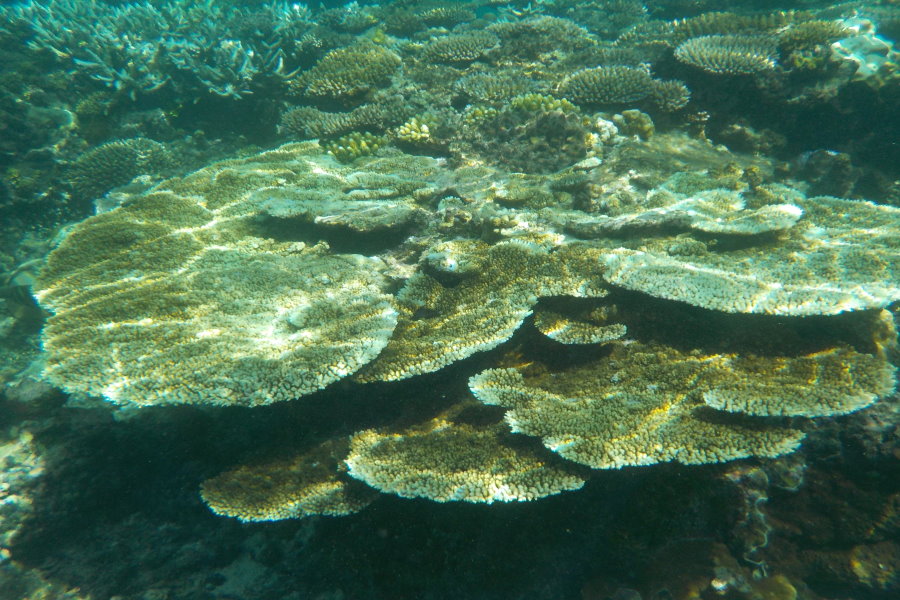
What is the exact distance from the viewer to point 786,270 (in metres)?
3.30

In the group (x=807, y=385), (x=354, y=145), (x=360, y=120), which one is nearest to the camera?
(x=807, y=385)

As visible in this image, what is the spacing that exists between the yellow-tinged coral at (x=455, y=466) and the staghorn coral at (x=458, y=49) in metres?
7.64

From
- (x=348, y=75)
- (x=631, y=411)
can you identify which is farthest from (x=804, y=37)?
(x=631, y=411)

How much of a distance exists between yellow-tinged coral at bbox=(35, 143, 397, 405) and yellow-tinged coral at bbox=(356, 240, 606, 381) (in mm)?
211

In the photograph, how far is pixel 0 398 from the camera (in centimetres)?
443

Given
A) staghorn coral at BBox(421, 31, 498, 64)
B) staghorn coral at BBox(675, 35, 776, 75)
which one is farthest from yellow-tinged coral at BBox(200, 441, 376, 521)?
staghorn coral at BBox(421, 31, 498, 64)

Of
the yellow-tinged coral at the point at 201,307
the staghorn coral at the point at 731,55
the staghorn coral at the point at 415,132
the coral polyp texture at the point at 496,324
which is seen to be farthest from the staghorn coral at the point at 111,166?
the staghorn coral at the point at 731,55

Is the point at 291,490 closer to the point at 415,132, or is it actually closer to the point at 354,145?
the point at 354,145

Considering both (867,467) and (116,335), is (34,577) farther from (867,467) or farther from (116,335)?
(867,467)

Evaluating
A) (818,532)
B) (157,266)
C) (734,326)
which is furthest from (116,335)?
(818,532)

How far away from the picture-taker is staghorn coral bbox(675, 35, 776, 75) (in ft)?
20.9

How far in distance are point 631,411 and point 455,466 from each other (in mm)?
1193

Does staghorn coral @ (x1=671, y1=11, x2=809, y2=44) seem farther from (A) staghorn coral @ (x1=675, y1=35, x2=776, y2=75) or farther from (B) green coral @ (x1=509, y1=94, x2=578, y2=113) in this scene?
(B) green coral @ (x1=509, y1=94, x2=578, y2=113)

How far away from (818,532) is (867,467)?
595 millimetres
